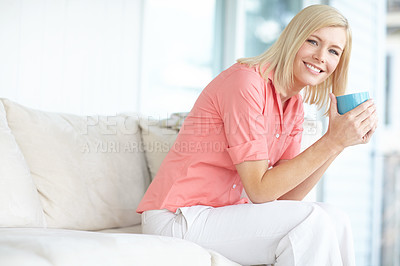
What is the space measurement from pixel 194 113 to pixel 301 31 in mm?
440

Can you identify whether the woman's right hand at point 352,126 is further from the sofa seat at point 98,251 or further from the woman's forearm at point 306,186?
the sofa seat at point 98,251

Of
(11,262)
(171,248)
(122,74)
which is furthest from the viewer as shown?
(122,74)

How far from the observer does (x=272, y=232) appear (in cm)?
131

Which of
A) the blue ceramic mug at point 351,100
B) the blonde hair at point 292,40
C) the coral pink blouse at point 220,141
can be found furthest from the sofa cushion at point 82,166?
the blue ceramic mug at point 351,100

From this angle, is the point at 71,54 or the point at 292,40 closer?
the point at 292,40

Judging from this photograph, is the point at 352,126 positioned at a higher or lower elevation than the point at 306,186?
higher

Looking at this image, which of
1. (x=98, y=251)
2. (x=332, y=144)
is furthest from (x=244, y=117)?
(x=98, y=251)

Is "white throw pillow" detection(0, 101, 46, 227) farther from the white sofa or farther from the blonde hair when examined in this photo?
the blonde hair

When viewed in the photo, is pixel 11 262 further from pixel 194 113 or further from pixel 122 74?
pixel 122 74

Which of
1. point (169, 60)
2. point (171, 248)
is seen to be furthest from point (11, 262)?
point (169, 60)

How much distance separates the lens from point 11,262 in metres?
0.95

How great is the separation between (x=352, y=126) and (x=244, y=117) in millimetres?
322

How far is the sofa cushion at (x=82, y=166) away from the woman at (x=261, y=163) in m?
0.33

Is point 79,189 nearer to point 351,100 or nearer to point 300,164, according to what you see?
point 300,164
